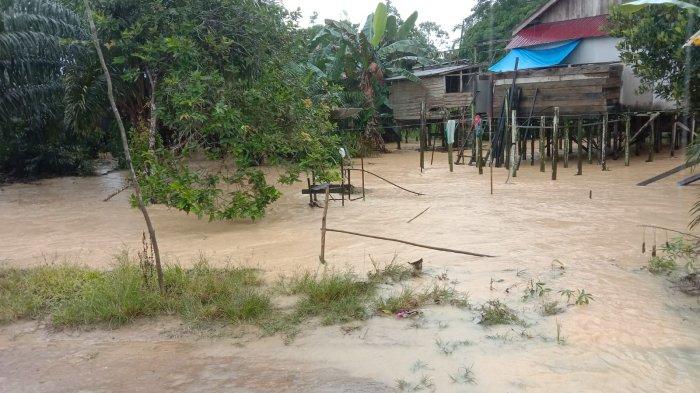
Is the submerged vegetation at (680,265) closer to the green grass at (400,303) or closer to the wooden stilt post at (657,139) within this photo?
the green grass at (400,303)

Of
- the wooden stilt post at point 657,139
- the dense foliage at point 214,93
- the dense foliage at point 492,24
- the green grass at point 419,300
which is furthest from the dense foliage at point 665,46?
the dense foliage at point 492,24

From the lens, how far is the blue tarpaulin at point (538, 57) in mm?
17656

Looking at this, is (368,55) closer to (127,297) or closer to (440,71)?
(440,71)

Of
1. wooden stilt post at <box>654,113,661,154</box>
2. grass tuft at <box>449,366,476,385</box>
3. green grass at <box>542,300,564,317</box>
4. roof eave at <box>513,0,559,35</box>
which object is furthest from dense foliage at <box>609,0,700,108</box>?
grass tuft at <box>449,366,476,385</box>

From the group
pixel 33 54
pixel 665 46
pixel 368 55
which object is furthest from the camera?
pixel 368 55

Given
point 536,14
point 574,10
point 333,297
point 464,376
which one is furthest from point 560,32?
point 464,376

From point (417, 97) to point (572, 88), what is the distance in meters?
8.30

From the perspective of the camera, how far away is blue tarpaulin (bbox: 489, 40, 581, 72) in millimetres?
17656

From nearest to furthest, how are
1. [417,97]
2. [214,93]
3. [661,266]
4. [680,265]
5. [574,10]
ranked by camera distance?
[661,266]
[680,265]
[214,93]
[574,10]
[417,97]

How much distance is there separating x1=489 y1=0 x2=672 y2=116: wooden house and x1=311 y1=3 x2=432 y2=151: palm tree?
429 cm

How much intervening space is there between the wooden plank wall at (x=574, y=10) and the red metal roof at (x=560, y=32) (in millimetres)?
141

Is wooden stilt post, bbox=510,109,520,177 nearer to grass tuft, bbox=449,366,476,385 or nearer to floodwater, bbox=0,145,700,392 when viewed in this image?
floodwater, bbox=0,145,700,392

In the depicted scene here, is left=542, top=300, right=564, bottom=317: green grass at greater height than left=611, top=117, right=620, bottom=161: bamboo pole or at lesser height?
lesser

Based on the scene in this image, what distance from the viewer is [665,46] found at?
10391 mm
